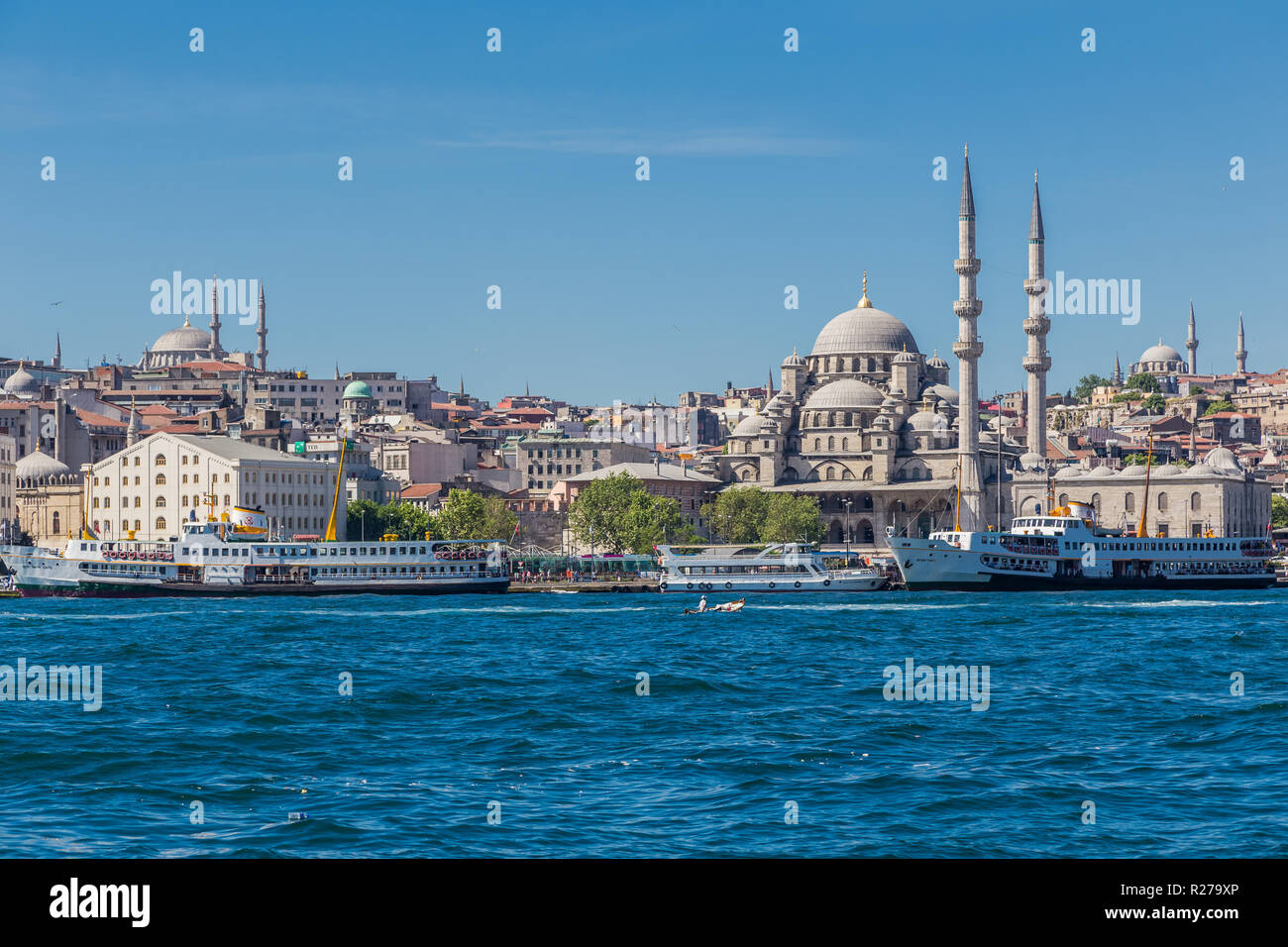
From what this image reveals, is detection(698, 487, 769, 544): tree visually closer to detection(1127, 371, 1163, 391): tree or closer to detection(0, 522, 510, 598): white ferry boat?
detection(0, 522, 510, 598): white ferry boat

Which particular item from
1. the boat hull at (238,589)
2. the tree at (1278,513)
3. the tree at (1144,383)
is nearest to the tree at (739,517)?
the boat hull at (238,589)

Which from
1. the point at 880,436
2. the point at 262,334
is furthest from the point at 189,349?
the point at 880,436

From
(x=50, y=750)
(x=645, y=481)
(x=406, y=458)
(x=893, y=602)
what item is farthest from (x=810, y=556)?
(x=50, y=750)

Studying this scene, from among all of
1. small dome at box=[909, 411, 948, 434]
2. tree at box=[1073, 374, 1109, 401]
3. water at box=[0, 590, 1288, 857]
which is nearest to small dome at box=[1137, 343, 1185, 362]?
tree at box=[1073, 374, 1109, 401]

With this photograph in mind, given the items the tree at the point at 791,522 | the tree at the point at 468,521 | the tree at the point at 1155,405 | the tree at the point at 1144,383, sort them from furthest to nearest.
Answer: the tree at the point at 1144,383 < the tree at the point at 1155,405 < the tree at the point at 791,522 < the tree at the point at 468,521

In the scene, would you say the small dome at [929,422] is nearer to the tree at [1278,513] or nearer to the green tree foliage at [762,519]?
the green tree foliage at [762,519]

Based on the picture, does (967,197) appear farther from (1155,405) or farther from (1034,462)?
(1155,405)

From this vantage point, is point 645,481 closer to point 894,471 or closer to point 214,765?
point 894,471
